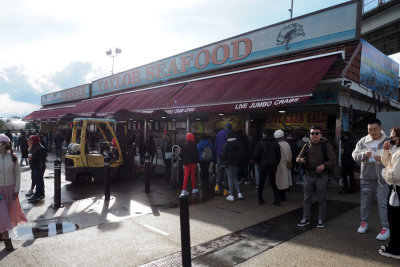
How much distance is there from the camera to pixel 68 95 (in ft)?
94.2

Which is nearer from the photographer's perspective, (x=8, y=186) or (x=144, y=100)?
(x=8, y=186)

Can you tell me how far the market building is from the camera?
8375 mm

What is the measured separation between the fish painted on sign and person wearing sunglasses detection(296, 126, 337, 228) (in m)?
6.45

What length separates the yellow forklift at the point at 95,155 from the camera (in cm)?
876

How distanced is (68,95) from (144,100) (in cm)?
1804

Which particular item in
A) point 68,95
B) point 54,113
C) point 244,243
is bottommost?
point 244,243

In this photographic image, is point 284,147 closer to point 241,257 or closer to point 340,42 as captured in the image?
point 241,257

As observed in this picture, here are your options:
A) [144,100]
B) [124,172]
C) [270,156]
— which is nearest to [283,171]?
[270,156]

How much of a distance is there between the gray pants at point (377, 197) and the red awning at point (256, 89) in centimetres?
329

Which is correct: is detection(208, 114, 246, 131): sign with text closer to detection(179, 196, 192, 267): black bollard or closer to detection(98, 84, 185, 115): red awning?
detection(98, 84, 185, 115): red awning

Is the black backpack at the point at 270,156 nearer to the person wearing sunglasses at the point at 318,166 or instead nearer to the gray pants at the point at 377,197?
the person wearing sunglasses at the point at 318,166

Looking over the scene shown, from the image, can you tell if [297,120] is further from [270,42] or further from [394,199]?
[394,199]

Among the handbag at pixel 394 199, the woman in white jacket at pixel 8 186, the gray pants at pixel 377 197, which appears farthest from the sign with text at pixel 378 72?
the woman in white jacket at pixel 8 186

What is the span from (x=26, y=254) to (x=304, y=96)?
22.8 ft
